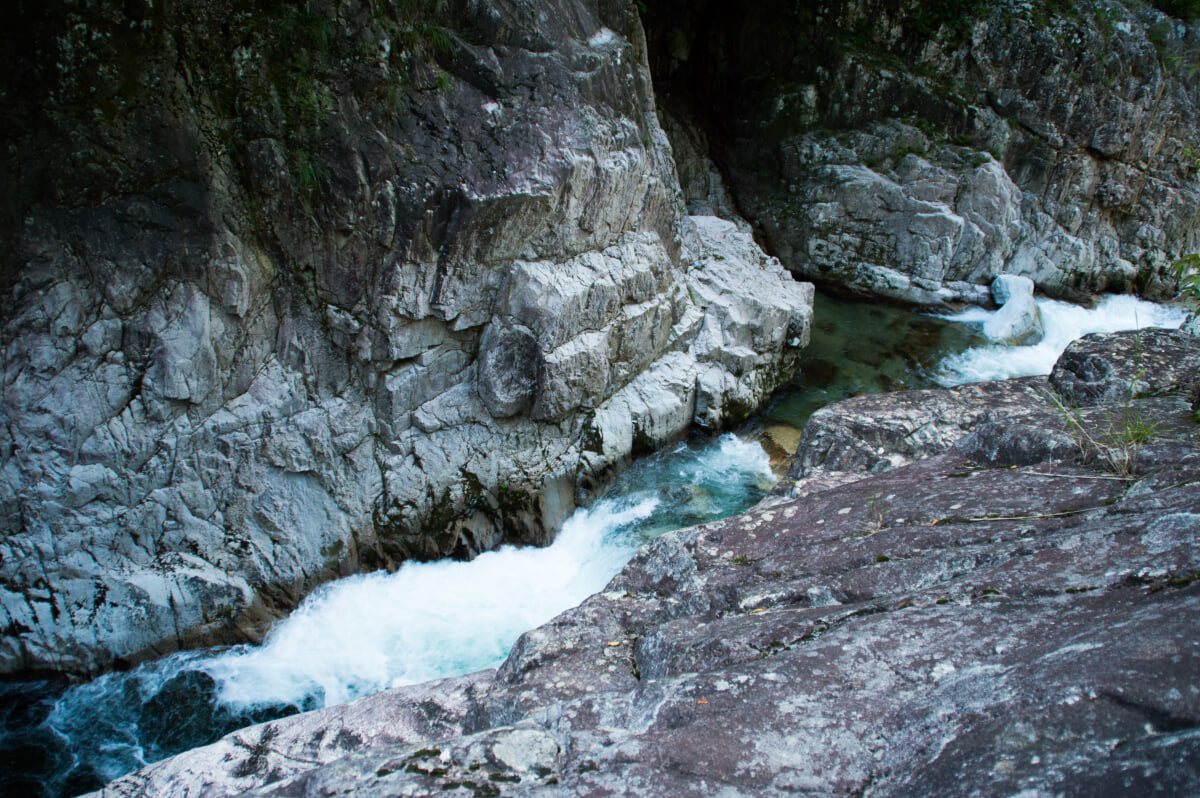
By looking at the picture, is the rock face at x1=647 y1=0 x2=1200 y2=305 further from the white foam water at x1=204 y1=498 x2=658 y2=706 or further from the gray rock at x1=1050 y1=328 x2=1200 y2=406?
the white foam water at x1=204 y1=498 x2=658 y2=706

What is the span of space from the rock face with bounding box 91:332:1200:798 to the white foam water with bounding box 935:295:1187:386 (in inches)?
316

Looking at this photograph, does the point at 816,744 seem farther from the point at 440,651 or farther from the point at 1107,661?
the point at 440,651

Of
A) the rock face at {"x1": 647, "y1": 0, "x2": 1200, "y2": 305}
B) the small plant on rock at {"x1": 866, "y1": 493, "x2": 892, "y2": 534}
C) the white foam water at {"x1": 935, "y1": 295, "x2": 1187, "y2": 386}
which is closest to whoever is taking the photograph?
the small plant on rock at {"x1": 866, "y1": 493, "x2": 892, "y2": 534}

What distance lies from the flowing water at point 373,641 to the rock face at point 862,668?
3617 millimetres

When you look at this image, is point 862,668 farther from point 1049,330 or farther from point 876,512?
point 1049,330

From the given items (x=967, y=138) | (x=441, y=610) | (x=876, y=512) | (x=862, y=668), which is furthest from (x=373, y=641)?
(x=967, y=138)

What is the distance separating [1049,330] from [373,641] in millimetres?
12392

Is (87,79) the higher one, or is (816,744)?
(87,79)

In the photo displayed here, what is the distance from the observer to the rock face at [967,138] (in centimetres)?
1286

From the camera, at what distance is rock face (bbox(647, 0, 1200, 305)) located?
12859 mm

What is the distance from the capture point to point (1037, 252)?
1341 cm

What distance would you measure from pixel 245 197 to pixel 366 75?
1.67 m

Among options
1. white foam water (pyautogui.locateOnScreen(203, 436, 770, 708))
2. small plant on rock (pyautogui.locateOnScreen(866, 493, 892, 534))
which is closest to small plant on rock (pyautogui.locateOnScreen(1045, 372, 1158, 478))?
small plant on rock (pyautogui.locateOnScreen(866, 493, 892, 534))

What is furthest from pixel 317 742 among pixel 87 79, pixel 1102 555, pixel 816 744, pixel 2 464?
pixel 87 79
